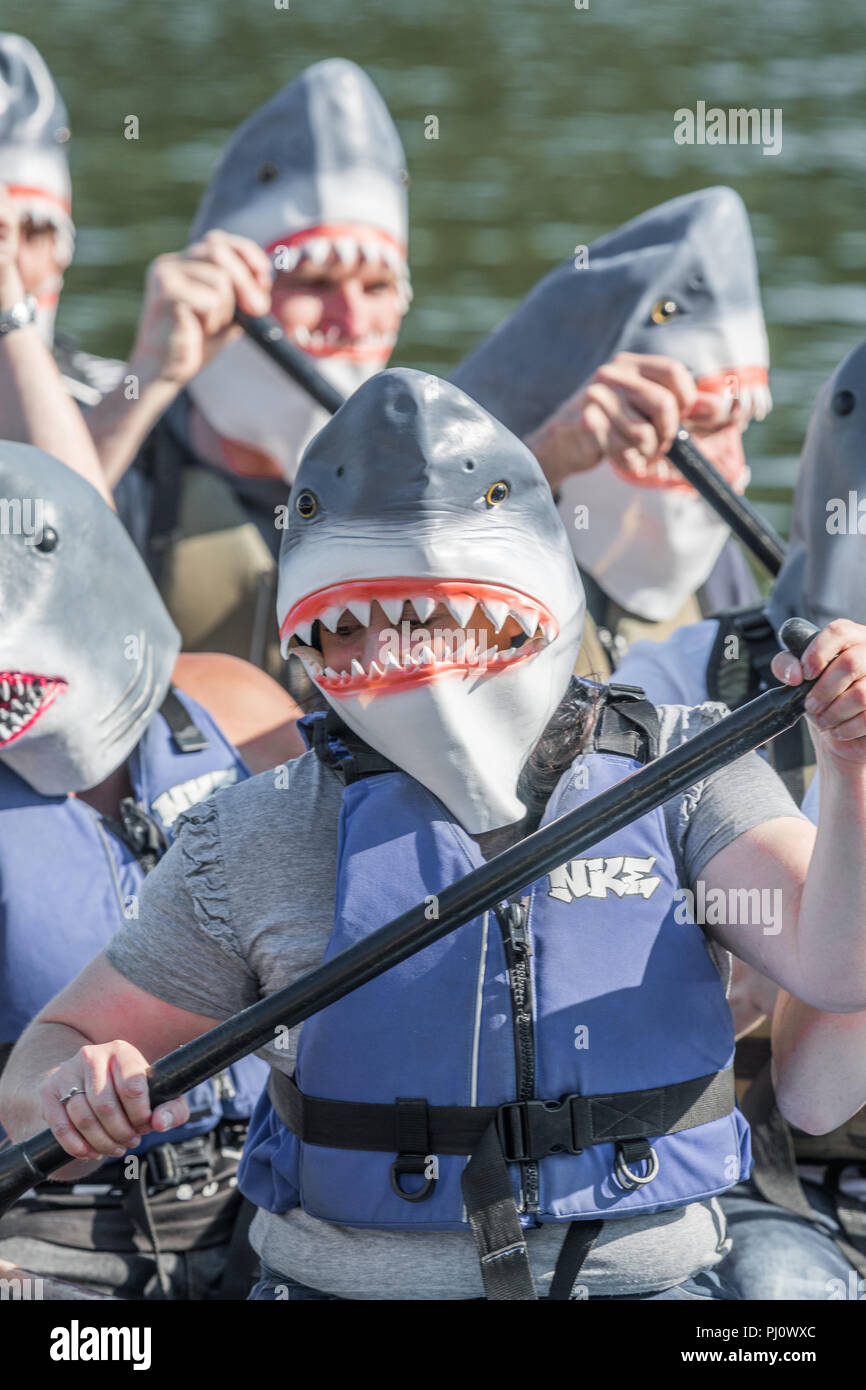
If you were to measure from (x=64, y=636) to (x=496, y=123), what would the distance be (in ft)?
32.8

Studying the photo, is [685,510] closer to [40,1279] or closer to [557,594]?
[557,594]

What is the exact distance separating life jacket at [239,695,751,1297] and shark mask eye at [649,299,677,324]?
64.3 inches

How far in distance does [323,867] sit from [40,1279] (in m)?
0.58

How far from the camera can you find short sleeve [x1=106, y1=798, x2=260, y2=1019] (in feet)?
5.19

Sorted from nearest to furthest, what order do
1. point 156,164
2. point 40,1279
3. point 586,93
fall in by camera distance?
point 40,1279
point 156,164
point 586,93

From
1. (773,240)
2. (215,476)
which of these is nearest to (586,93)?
(773,240)

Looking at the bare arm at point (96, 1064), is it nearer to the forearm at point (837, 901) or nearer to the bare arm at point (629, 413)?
the forearm at point (837, 901)

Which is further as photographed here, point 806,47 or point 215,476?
point 806,47

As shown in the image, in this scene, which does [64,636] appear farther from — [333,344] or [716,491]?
[333,344]

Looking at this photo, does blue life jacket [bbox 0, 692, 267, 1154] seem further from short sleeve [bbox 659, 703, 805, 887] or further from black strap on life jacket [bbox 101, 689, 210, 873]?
short sleeve [bbox 659, 703, 805, 887]

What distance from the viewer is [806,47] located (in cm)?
1089

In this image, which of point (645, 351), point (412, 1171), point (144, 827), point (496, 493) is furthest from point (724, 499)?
point (412, 1171)

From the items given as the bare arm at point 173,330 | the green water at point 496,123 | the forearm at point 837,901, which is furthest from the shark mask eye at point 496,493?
the green water at point 496,123

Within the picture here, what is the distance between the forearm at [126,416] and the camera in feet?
9.34
